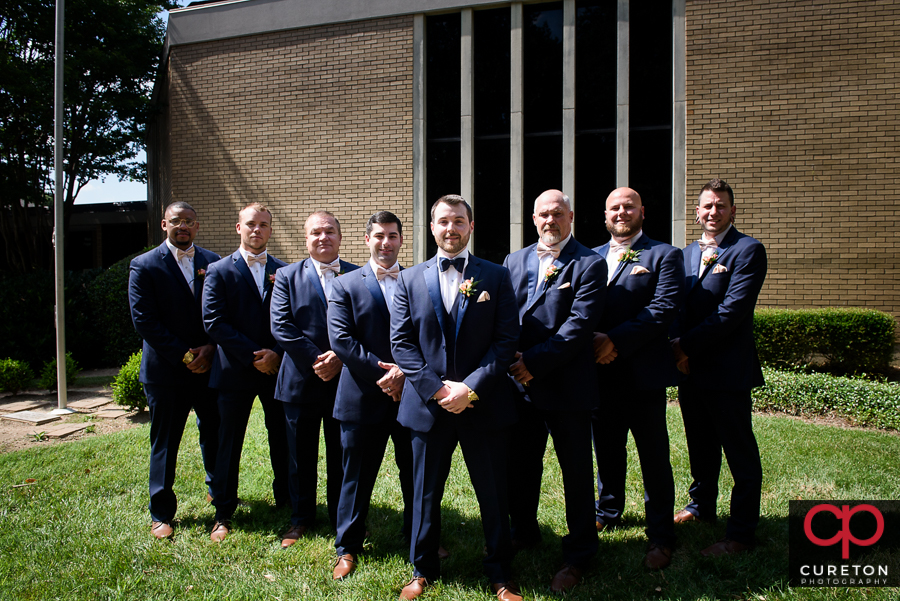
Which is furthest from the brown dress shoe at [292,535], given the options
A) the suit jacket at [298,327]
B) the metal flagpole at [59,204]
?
the metal flagpole at [59,204]

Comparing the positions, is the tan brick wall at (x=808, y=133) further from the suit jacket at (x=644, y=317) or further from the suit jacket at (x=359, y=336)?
the suit jacket at (x=359, y=336)

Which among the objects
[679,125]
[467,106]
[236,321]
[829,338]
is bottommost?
[829,338]

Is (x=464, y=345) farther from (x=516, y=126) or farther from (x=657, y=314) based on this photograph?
(x=516, y=126)

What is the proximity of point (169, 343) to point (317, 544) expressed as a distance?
1.96 meters

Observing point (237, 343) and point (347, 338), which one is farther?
point (237, 343)

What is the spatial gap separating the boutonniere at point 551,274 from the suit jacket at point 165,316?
115 inches

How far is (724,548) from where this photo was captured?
3711mm

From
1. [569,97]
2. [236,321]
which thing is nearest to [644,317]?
[236,321]

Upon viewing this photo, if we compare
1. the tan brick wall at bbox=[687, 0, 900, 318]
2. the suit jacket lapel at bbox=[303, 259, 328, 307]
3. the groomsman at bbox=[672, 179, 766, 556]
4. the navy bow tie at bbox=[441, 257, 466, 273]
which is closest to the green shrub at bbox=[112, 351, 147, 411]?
the suit jacket lapel at bbox=[303, 259, 328, 307]

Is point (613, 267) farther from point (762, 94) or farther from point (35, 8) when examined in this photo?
point (35, 8)

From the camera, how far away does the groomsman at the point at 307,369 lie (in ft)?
13.3

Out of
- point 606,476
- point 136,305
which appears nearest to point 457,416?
point 606,476

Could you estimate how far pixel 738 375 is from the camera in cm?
377

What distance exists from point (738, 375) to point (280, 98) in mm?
10690
